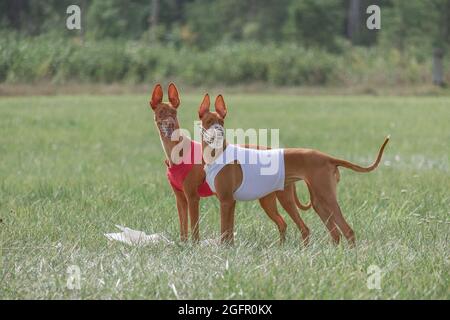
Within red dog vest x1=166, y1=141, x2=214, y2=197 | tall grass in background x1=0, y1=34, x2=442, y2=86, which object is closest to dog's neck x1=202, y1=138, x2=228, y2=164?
red dog vest x1=166, y1=141, x2=214, y2=197

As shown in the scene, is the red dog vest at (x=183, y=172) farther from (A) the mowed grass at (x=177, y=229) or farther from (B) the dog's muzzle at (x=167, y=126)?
(A) the mowed grass at (x=177, y=229)

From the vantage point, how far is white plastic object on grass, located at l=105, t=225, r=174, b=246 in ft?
18.1

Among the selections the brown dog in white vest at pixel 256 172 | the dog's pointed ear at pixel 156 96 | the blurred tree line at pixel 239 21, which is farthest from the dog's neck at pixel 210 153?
the blurred tree line at pixel 239 21

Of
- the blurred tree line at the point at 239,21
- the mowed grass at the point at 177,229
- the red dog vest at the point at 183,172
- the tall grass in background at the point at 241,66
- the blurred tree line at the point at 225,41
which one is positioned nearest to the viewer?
the mowed grass at the point at 177,229

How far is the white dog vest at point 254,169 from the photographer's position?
17.0ft

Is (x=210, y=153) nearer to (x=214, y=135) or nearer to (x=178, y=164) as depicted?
(x=214, y=135)

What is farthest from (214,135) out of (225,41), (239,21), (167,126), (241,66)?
(239,21)

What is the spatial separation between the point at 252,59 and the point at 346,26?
20000 millimetres

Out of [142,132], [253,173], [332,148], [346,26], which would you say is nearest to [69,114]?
[142,132]

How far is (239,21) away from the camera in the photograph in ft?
133

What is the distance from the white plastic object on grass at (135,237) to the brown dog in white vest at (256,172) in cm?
48

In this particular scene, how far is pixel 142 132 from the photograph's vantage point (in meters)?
14.9

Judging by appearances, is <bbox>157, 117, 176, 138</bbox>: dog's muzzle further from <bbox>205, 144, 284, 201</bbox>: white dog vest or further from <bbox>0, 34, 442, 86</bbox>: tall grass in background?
<bbox>0, 34, 442, 86</bbox>: tall grass in background

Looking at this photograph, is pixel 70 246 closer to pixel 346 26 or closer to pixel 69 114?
pixel 69 114
